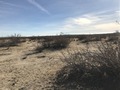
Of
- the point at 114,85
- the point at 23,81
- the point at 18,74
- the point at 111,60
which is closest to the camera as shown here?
the point at 114,85

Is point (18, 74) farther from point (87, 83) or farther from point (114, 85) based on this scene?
point (114, 85)

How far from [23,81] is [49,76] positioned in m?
0.62

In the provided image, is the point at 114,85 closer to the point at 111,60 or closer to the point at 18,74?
the point at 111,60

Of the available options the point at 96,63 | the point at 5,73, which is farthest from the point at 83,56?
the point at 5,73

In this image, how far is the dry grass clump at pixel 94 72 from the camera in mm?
5133

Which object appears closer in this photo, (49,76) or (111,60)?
(111,60)

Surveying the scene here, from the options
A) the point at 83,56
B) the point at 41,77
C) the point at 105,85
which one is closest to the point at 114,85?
the point at 105,85

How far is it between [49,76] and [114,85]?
5.75ft

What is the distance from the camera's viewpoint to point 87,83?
5.33 m

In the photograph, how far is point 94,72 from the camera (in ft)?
17.9

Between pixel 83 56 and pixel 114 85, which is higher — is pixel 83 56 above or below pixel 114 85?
above

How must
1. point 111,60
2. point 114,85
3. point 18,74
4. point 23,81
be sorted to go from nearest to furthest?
point 114,85, point 111,60, point 23,81, point 18,74

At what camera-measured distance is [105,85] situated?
5.04 m

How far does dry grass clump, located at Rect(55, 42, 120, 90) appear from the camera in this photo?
513 cm
